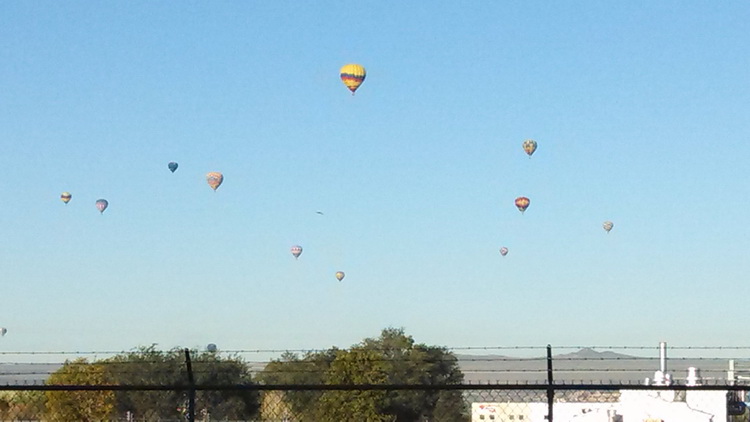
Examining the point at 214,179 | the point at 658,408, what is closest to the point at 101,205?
the point at 214,179

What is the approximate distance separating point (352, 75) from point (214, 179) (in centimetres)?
2110

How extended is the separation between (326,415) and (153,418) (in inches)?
625

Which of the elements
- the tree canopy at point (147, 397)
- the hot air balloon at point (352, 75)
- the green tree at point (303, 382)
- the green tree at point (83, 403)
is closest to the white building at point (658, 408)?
the green tree at point (303, 382)

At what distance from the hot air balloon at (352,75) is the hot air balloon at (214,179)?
1991 cm

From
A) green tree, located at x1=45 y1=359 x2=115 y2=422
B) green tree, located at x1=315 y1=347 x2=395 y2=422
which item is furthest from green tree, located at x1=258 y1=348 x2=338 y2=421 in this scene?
green tree, located at x1=45 y1=359 x2=115 y2=422

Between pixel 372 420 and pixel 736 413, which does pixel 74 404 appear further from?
pixel 736 413

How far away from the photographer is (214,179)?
10181 centimetres

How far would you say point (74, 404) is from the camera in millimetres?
122688

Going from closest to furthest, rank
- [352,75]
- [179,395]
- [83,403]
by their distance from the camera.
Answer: [352,75] → [179,395] → [83,403]

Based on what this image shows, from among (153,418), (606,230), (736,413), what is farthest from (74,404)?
(736,413)

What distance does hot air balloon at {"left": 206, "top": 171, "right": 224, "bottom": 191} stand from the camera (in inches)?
3967

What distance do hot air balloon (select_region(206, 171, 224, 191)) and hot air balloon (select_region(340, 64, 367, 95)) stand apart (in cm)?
1991

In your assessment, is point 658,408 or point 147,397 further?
point 658,408

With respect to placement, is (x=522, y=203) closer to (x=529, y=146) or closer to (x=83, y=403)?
(x=529, y=146)
